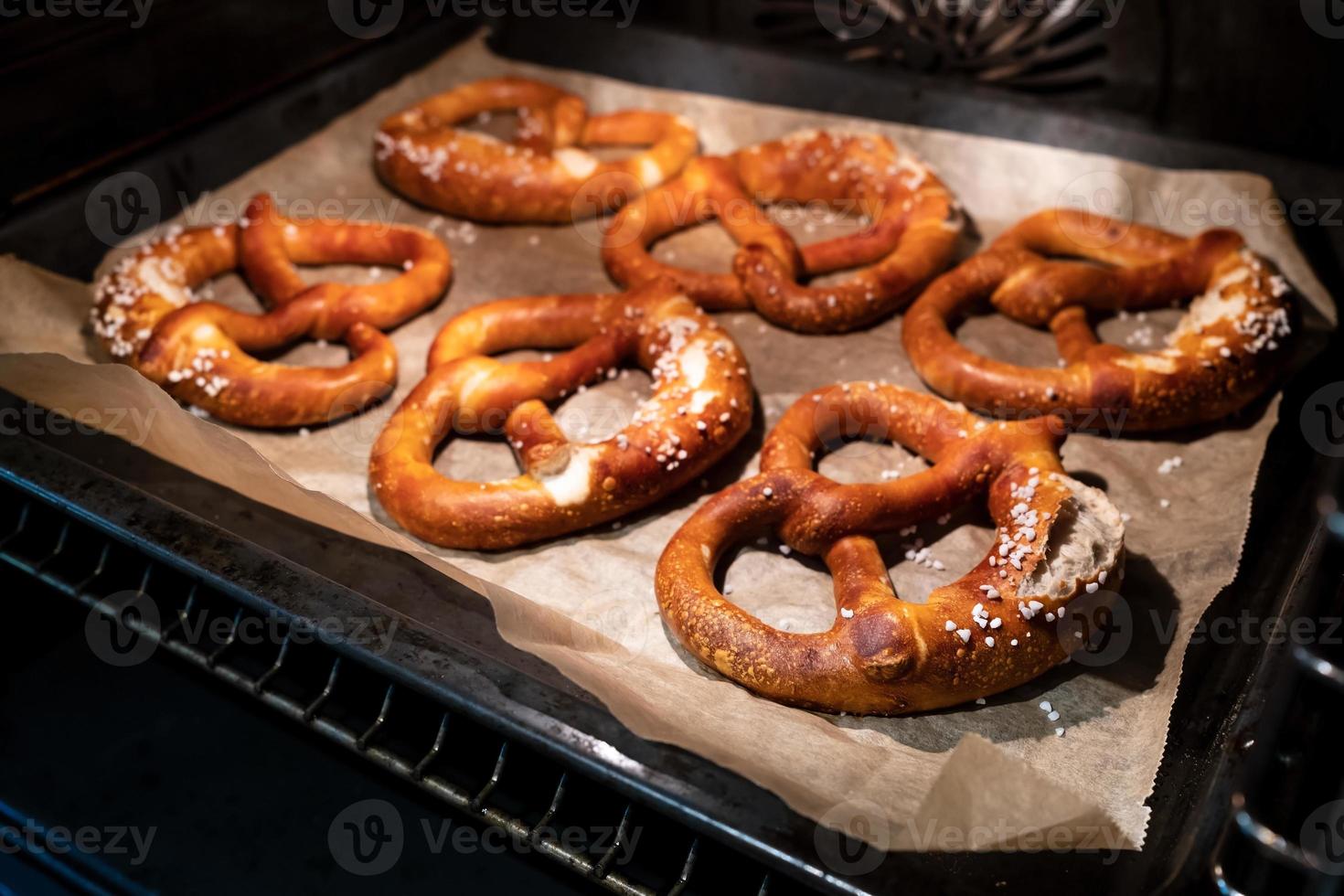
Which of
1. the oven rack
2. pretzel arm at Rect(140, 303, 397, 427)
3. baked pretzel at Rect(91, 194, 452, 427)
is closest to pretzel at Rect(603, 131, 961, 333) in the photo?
baked pretzel at Rect(91, 194, 452, 427)

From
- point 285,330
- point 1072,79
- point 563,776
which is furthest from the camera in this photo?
point 1072,79

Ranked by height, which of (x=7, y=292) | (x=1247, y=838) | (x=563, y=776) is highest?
(x=1247, y=838)

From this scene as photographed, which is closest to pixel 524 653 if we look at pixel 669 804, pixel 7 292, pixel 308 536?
pixel 669 804

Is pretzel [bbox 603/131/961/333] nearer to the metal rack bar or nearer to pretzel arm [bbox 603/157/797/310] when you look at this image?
pretzel arm [bbox 603/157/797/310]


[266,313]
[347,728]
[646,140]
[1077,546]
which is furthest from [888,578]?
[646,140]

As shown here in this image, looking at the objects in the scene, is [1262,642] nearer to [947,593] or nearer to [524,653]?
[947,593]

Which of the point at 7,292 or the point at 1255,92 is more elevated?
the point at 1255,92

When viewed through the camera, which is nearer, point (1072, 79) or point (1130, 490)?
point (1130, 490)
